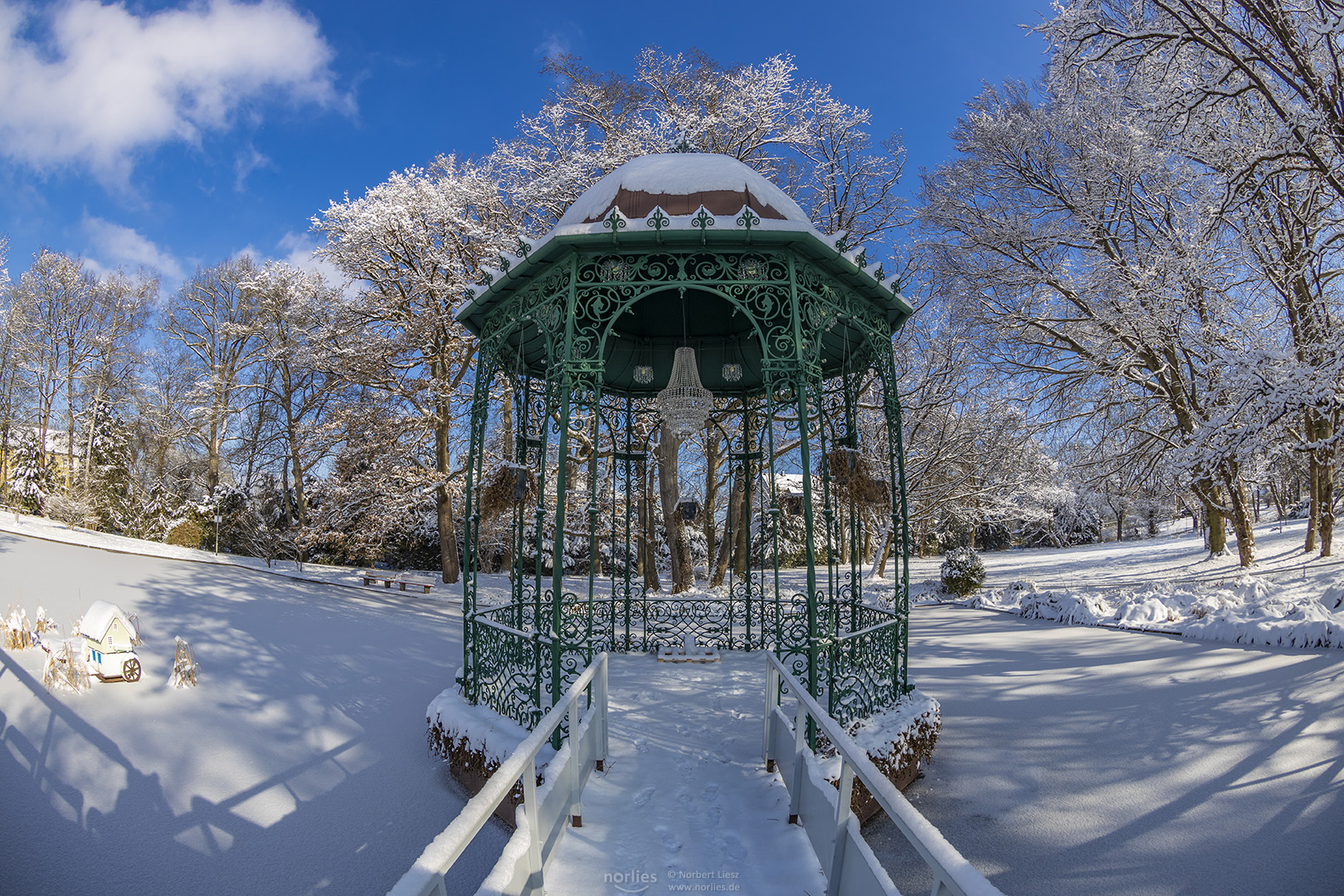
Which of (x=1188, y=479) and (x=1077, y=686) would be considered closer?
(x=1077, y=686)

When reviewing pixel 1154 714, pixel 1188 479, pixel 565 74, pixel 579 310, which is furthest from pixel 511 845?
pixel 565 74

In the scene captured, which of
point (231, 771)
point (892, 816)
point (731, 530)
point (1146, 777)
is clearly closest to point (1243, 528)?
point (731, 530)

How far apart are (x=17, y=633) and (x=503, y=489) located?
7341 millimetres

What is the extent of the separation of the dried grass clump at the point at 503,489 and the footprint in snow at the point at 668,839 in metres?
3.23

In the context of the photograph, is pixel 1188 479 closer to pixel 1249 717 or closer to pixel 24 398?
pixel 1249 717

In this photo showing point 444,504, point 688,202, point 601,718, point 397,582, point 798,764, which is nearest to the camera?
point 798,764

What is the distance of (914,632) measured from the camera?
11.0 metres

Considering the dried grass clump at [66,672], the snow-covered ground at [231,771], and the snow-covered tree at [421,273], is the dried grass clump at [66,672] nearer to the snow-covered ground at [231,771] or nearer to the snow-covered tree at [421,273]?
the snow-covered ground at [231,771]

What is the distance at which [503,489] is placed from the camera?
19.3 ft

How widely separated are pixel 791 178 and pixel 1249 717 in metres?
13.8

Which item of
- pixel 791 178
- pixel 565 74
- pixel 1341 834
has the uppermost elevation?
A: pixel 565 74

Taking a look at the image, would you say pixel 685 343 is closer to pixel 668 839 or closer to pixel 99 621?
pixel 668 839

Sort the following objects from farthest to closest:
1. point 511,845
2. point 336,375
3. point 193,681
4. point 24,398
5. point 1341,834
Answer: point 24,398, point 336,375, point 193,681, point 1341,834, point 511,845

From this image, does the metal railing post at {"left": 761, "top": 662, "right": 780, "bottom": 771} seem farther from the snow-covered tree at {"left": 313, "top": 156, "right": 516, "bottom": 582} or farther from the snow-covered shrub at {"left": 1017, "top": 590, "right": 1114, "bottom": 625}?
the snow-covered tree at {"left": 313, "top": 156, "right": 516, "bottom": 582}
